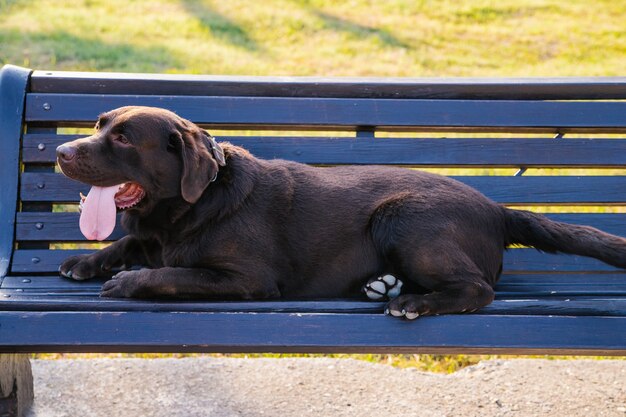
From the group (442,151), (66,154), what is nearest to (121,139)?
(66,154)

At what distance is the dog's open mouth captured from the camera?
333 cm

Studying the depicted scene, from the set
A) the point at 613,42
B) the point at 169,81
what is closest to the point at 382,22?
the point at 613,42

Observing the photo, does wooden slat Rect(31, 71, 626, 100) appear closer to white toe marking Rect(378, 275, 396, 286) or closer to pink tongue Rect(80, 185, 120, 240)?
pink tongue Rect(80, 185, 120, 240)

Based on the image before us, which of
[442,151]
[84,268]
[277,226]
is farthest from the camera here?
[442,151]

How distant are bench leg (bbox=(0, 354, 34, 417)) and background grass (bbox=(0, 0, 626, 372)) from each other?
5396mm

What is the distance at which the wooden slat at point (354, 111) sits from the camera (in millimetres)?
4211

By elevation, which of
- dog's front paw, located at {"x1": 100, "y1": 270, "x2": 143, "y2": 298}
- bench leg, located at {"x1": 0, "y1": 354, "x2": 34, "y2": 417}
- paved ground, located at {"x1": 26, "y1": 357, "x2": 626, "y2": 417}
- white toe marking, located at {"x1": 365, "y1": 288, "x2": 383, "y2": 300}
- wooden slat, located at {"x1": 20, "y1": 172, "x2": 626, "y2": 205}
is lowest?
paved ground, located at {"x1": 26, "y1": 357, "x2": 626, "y2": 417}

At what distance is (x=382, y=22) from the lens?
1202cm

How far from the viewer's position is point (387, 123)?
14.2 feet

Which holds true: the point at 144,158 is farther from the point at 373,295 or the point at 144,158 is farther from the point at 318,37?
the point at 318,37

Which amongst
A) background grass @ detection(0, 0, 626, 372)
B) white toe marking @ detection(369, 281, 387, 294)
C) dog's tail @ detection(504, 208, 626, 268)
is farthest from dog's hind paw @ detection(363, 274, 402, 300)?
background grass @ detection(0, 0, 626, 372)

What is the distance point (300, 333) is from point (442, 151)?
5.31ft

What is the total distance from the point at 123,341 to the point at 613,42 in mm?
10362

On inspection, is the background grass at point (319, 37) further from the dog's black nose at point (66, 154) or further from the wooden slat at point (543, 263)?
the dog's black nose at point (66, 154)
